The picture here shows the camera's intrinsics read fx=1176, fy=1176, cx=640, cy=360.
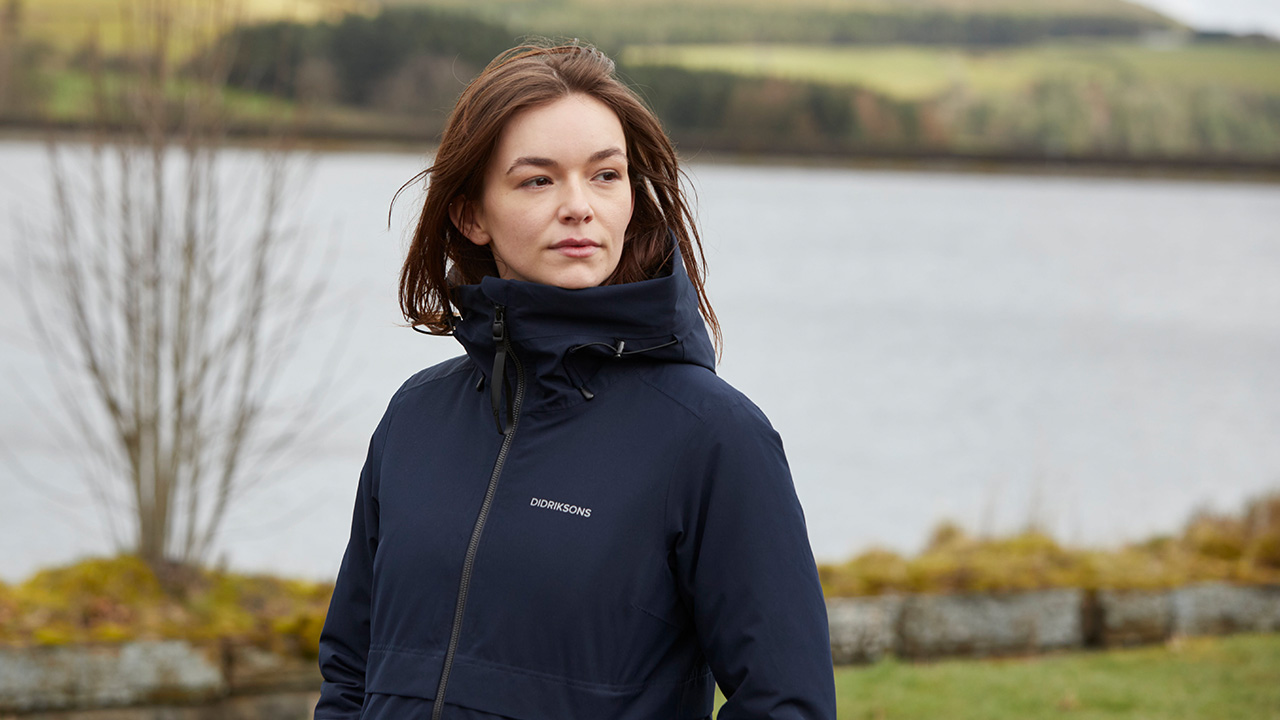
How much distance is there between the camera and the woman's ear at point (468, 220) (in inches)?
A: 69.7

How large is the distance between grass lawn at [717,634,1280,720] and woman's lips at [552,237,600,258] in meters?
3.10

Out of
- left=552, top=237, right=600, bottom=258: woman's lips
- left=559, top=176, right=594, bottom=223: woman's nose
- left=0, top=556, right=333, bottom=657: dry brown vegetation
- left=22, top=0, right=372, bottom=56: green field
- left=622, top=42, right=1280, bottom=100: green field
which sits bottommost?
left=0, top=556, right=333, bottom=657: dry brown vegetation

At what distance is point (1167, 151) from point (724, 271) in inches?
1189

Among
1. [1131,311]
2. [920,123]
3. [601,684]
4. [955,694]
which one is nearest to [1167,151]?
[920,123]

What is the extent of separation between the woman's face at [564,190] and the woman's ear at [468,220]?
11 centimetres

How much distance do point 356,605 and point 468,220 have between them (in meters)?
0.61

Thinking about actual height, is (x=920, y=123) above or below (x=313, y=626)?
above

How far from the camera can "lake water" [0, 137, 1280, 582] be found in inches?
319

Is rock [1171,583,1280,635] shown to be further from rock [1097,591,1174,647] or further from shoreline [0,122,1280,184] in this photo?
shoreline [0,122,1280,184]

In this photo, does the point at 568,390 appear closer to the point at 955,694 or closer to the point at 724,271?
the point at 955,694

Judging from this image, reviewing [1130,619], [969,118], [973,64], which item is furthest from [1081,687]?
[973,64]

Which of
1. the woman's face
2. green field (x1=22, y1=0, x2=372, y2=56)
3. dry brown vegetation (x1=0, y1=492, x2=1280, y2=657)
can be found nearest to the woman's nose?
the woman's face

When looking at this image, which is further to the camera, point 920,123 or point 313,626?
point 920,123

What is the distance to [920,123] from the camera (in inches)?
2199
